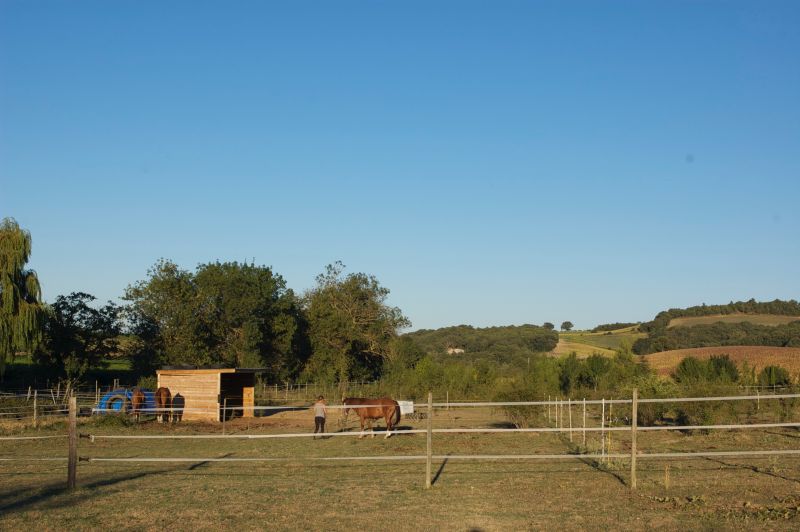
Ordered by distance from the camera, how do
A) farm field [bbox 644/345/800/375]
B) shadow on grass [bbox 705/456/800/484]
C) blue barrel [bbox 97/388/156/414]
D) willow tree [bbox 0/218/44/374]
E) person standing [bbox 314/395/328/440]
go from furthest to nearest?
farm field [bbox 644/345/800/375]
willow tree [bbox 0/218/44/374]
blue barrel [bbox 97/388/156/414]
person standing [bbox 314/395/328/440]
shadow on grass [bbox 705/456/800/484]

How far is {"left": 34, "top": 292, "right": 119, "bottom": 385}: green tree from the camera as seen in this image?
39.6m

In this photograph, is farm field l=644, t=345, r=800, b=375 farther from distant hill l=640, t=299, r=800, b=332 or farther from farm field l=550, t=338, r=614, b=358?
distant hill l=640, t=299, r=800, b=332

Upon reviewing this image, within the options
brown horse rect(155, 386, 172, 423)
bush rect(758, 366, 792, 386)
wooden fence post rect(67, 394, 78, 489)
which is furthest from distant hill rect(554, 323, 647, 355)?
wooden fence post rect(67, 394, 78, 489)

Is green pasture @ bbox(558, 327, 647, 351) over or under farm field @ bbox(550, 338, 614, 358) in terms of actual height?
over

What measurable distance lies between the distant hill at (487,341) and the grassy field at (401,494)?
183 ft

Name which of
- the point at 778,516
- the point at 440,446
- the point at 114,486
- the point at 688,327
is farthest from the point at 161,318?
the point at 688,327

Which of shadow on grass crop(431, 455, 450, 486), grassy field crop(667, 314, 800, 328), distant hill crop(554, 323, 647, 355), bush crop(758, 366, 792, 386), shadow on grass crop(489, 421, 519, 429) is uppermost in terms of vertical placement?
grassy field crop(667, 314, 800, 328)

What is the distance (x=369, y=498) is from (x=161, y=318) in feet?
129

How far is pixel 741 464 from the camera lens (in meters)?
13.3

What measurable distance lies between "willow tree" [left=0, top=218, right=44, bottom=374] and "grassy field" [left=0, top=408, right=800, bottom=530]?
665 inches

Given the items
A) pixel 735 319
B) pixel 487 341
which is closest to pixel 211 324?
pixel 487 341

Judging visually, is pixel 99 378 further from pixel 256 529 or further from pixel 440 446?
pixel 256 529

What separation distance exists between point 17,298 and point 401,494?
90.4ft

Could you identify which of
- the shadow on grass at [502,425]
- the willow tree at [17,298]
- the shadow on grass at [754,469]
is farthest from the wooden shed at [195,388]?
the shadow on grass at [754,469]
